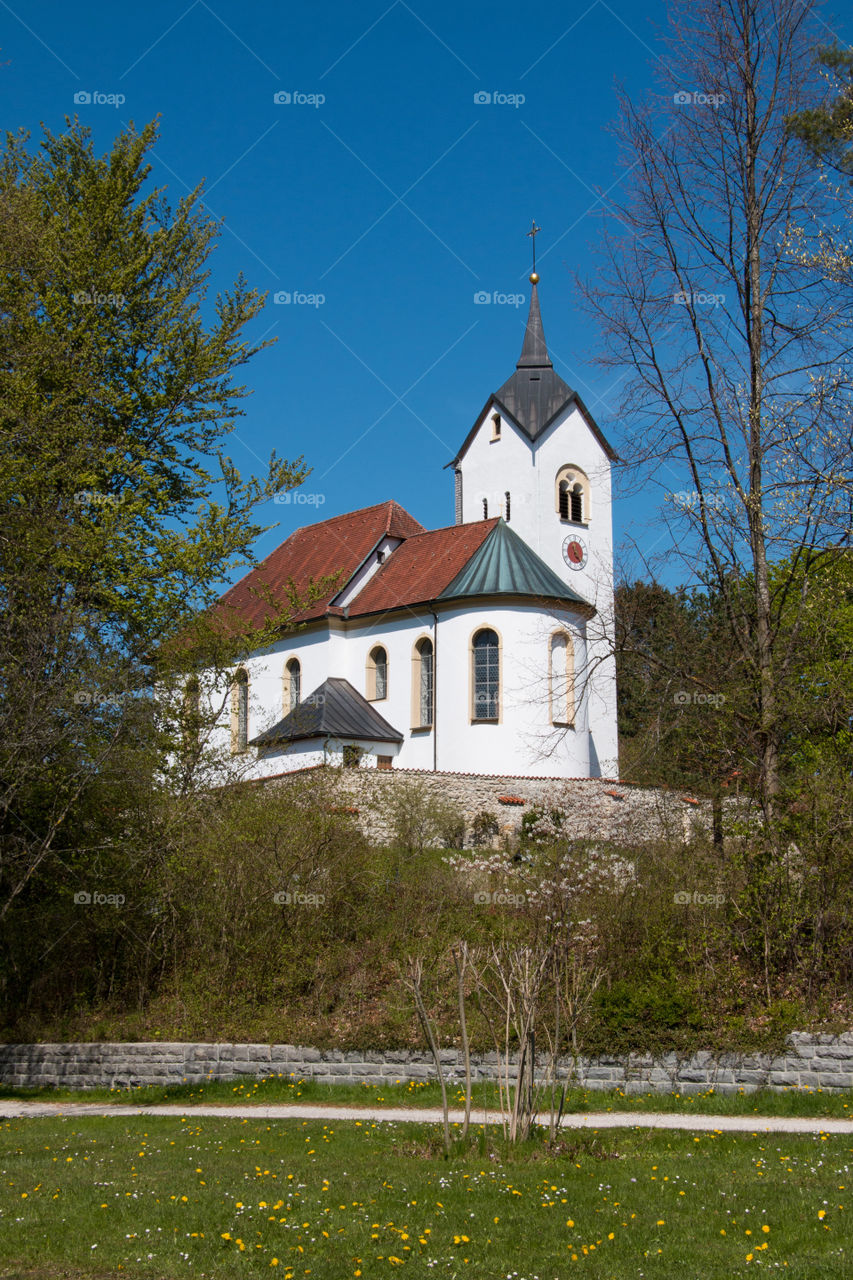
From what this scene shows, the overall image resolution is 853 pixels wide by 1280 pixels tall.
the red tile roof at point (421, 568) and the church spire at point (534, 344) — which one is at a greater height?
the church spire at point (534, 344)

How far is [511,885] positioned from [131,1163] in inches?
300

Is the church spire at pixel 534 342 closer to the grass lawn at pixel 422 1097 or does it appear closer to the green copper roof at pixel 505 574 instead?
the green copper roof at pixel 505 574

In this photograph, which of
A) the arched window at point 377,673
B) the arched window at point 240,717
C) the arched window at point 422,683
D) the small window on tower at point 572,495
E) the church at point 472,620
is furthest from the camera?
the small window on tower at point 572,495

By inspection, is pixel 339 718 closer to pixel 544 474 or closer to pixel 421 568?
pixel 421 568

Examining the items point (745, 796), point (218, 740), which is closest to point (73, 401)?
point (745, 796)

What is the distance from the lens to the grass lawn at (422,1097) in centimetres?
1077

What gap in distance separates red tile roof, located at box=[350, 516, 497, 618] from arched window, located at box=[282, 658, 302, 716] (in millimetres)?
2814

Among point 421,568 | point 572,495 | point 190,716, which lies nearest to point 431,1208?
point 190,716

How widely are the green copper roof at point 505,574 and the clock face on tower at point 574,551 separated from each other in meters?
3.61

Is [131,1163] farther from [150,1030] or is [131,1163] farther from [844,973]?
[844,973]

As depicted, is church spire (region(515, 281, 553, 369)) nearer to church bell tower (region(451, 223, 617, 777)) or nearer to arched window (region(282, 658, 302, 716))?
church bell tower (region(451, 223, 617, 777))

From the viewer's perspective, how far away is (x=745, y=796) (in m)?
14.5

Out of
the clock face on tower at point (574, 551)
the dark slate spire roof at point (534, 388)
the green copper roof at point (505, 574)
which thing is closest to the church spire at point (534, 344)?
the dark slate spire roof at point (534, 388)

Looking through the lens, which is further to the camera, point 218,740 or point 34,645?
point 218,740
